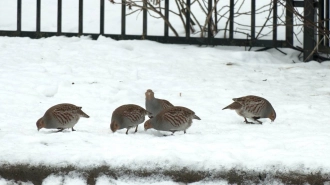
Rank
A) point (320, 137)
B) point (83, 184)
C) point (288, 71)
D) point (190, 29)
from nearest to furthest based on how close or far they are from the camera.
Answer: point (83, 184) < point (320, 137) < point (288, 71) < point (190, 29)

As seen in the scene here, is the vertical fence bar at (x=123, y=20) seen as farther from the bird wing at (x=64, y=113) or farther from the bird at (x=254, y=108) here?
the bird wing at (x=64, y=113)

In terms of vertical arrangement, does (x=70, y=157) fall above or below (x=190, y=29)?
below

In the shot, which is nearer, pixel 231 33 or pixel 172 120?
pixel 172 120

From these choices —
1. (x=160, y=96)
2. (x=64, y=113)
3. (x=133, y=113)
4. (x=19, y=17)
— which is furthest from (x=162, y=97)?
(x=19, y=17)

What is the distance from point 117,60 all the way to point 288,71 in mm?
2562

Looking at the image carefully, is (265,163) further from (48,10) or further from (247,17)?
(48,10)

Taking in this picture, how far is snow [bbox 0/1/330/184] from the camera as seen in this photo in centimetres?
595

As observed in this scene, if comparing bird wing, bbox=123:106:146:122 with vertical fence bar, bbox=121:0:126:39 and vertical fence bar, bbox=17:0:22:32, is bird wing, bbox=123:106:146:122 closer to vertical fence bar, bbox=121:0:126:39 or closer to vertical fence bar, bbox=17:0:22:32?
vertical fence bar, bbox=121:0:126:39

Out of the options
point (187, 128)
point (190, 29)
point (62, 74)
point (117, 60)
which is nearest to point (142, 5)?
point (190, 29)

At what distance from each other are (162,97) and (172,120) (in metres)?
1.91

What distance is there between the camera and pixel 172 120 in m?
6.90

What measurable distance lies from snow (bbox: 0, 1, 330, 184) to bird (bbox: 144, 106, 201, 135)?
11 centimetres

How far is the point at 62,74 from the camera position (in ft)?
30.8

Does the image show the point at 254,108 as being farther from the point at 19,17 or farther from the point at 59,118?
the point at 19,17
